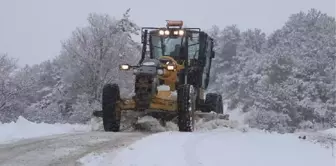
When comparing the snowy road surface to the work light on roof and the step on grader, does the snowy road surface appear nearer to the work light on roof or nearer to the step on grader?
the step on grader

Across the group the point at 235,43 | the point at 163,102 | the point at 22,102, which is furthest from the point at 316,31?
the point at 163,102

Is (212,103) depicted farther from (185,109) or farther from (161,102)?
(185,109)

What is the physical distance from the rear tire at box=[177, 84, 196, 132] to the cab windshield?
8.54 feet

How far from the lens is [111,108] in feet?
43.8

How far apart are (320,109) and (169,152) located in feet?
114

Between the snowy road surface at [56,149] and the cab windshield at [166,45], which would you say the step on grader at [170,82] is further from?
the snowy road surface at [56,149]

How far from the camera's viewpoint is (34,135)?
12344 mm

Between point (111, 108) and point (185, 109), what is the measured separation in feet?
6.08

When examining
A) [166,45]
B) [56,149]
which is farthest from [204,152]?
[166,45]

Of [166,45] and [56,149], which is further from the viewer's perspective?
[166,45]

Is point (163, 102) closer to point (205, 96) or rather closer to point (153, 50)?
point (153, 50)

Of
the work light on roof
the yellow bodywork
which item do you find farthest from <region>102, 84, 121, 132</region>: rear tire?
the work light on roof

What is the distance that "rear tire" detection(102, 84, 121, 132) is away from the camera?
13.3 meters

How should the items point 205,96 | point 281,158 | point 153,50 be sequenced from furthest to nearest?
point 205,96
point 153,50
point 281,158
